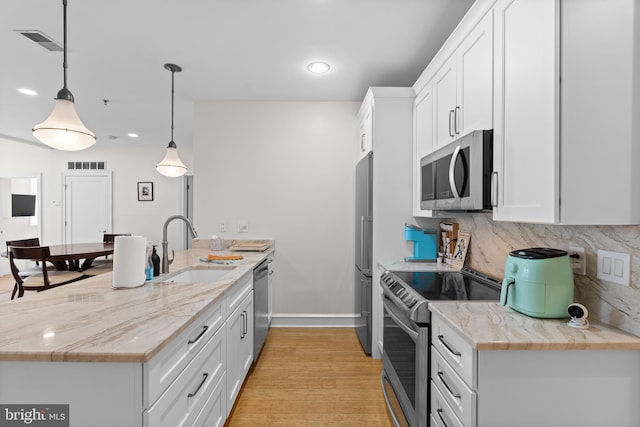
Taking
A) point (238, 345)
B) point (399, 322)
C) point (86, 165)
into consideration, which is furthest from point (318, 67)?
point (86, 165)

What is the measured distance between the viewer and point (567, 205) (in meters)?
1.10

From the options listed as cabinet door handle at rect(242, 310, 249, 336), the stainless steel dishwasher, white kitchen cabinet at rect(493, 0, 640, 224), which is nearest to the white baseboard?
the stainless steel dishwasher

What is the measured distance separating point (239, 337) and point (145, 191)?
5.56 metres

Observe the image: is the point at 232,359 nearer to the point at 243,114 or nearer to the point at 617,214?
the point at 617,214

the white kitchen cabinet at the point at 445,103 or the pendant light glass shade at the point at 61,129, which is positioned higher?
the white kitchen cabinet at the point at 445,103

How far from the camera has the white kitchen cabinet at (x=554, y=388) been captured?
1.09 m

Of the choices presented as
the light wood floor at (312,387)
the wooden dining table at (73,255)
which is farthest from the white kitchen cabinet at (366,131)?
the wooden dining table at (73,255)

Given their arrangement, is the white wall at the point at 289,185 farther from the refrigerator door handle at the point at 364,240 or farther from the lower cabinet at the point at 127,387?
the lower cabinet at the point at 127,387

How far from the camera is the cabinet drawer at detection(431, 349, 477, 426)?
1109 millimetres

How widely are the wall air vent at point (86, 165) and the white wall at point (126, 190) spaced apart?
8cm

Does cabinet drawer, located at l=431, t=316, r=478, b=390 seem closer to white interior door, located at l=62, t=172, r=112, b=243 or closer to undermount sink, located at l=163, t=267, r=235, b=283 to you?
undermount sink, located at l=163, t=267, r=235, b=283

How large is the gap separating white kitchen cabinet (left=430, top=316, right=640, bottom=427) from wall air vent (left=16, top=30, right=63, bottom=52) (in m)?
3.32

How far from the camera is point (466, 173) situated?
1628 mm

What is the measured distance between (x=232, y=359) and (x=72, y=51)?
272 cm
